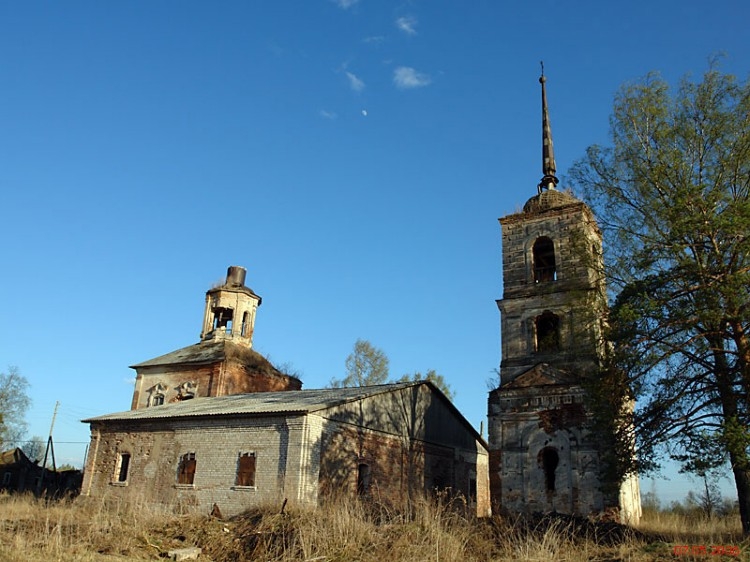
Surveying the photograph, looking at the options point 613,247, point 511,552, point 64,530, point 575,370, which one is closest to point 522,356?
point 575,370

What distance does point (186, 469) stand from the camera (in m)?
19.7

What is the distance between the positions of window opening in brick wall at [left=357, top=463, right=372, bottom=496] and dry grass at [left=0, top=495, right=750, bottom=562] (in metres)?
6.12

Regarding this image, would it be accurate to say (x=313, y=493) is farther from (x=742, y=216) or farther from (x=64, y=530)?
(x=742, y=216)

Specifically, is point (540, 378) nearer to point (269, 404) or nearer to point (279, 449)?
point (279, 449)

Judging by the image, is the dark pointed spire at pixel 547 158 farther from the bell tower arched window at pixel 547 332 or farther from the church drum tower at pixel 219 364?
the church drum tower at pixel 219 364

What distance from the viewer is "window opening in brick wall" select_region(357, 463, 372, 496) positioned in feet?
63.7

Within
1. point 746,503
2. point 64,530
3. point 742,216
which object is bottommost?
point 64,530

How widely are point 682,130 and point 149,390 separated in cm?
2527

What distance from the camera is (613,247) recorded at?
46.7 ft

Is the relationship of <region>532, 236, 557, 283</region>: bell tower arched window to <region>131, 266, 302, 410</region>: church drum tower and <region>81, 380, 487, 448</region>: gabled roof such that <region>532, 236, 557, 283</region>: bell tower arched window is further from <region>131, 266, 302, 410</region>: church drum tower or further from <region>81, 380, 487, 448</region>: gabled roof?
<region>131, 266, 302, 410</region>: church drum tower

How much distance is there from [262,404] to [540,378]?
29.5 ft


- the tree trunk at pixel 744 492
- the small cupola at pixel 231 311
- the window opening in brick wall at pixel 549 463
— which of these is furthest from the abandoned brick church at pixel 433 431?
the small cupola at pixel 231 311

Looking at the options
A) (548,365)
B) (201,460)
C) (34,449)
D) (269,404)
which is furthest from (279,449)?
(34,449)

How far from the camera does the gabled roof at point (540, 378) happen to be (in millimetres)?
17984
